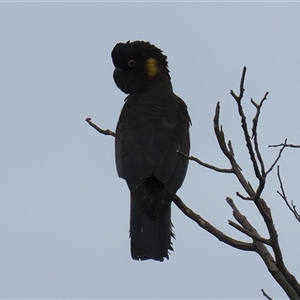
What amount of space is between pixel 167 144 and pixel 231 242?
2327 millimetres

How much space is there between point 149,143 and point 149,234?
1077 mm

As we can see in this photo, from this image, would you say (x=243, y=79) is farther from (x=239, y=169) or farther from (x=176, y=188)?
(x=176, y=188)

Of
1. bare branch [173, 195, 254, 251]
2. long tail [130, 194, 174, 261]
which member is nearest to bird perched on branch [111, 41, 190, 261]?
long tail [130, 194, 174, 261]

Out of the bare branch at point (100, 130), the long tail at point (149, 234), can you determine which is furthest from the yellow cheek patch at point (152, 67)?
the long tail at point (149, 234)

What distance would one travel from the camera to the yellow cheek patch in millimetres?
7746

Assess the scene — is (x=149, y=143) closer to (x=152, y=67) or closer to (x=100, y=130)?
(x=100, y=130)

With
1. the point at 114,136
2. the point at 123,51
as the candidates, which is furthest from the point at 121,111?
the point at 123,51

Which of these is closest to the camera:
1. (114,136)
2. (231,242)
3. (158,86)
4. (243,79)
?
(243,79)

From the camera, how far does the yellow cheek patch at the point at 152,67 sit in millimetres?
7746

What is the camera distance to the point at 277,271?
3.93m

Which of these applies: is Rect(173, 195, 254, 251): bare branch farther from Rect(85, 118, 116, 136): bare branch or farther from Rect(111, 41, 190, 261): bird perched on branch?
Rect(85, 118, 116, 136): bare branch

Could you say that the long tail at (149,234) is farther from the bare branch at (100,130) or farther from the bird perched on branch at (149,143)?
the bare branch at (100,130)

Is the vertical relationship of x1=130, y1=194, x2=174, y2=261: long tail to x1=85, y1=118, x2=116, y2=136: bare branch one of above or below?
below

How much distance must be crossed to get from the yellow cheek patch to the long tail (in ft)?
8.05
